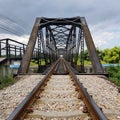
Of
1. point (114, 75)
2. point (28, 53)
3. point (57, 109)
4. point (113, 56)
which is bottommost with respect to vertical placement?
point (114, 75)

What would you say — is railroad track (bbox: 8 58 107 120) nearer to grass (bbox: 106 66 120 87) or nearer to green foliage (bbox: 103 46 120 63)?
grass (bbox: 106 66 120 87)

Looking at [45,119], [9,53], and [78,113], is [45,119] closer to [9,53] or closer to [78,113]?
[78,113]

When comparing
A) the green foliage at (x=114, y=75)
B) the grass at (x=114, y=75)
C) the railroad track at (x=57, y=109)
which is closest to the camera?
the railroad track at (x=57, y=109)

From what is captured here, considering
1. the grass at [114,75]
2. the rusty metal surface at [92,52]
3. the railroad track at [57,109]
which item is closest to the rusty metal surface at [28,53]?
the rusty metal surface at [92,52]

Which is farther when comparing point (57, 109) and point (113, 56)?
point (113, 56)

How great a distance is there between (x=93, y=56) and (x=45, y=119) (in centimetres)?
774

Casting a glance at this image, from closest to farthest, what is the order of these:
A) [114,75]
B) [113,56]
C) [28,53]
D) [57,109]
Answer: [57,109], [28,53], [114,75], [113,56]

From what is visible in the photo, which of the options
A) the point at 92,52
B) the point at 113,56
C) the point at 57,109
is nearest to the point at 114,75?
the point at 92,52

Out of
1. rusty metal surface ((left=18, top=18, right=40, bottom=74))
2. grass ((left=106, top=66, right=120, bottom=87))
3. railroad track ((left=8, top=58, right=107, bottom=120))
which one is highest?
rusty metal surface ((left=18, top=18, right=40, bottom=74))

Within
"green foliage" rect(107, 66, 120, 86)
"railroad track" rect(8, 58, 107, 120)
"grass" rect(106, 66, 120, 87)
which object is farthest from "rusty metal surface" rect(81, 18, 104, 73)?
"railroad track" rect(8, 58, 107, 120)

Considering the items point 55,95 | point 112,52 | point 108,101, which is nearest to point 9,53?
point 55,95

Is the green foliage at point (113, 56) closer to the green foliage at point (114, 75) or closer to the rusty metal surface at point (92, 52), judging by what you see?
the green foliage at point (114, 75)

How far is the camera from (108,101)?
4797 millimetres

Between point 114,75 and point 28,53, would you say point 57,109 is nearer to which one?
point 28,53
